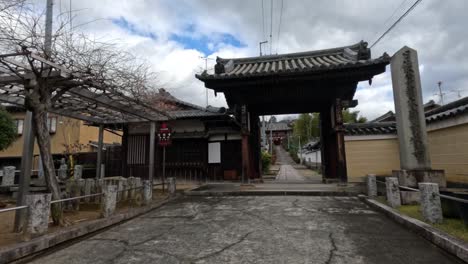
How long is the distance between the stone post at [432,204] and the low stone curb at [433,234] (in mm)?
192

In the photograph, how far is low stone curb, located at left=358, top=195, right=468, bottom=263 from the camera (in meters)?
3.34

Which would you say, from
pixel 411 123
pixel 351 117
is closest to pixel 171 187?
pixel 411 123

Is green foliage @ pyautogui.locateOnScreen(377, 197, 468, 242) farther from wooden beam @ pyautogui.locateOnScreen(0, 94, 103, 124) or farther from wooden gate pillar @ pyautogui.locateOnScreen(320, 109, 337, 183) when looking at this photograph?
wooden beam @ pyautogui.locateOnScreen(0, 94, 103, 124)

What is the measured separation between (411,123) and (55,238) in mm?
8478

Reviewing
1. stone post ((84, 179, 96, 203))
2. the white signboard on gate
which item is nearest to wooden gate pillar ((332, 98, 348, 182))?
the white signboard on gate

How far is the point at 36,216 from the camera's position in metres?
3.99

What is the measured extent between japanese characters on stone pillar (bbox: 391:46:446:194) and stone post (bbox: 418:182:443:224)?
2.26 meters

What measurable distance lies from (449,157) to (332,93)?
4.39 meters

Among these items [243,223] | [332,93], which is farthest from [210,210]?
[332,93]

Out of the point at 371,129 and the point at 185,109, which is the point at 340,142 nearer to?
the point at 371,129

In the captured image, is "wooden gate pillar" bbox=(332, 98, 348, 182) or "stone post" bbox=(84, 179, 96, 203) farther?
"wooden gate pillar" bbox=(332, 98, 348, 182)

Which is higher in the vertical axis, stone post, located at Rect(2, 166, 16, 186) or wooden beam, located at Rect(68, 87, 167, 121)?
wooden beam, located at Rect(68, 87, 167, 121)

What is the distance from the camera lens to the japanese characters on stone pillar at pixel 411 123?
21.6 feet

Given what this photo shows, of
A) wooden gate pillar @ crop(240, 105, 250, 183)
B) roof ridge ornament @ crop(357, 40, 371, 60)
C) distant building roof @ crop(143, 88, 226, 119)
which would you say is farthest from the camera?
distant building roof @ crop(143, 88, 226, 119)
